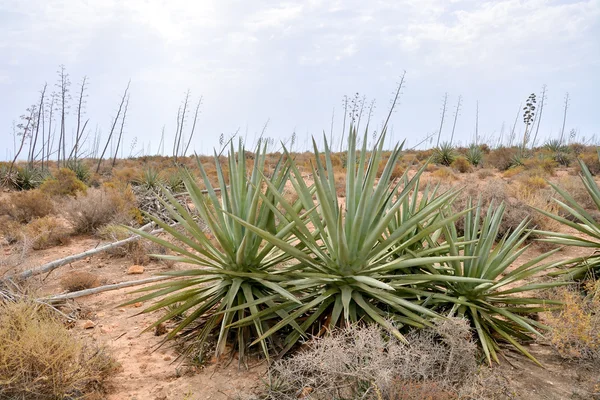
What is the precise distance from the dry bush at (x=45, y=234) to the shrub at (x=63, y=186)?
3637 mm

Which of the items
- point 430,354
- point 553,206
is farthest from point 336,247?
point 553,206

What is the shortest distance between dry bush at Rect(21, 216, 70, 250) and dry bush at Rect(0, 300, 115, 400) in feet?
18.5

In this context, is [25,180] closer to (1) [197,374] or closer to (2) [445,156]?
(1) [197,374]

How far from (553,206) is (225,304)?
27.0 ft

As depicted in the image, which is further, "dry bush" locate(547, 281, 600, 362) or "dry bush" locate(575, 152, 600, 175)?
"dry bush" locate(575, 152, 600, 175)

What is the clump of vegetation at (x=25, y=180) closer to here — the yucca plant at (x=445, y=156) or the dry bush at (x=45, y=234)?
the dry bush at (x=45, y=234)

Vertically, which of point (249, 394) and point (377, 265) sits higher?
point (377, 265)

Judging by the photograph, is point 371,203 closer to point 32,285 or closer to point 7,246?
point 32,285

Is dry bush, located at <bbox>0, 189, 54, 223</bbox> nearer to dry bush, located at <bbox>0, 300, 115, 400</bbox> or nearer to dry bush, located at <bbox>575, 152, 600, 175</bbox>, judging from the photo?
dry bush, located at <bbox>0, 300, 115, 400</bbox>

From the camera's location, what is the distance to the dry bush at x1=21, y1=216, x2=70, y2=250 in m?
8.80

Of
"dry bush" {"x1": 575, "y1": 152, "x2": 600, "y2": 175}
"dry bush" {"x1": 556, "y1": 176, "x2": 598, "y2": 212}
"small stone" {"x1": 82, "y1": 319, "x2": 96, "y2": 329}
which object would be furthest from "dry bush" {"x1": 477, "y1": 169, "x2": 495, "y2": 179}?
"small stone" {"x1": 82, "y1": 319, "x2": 96, "y2": 329}

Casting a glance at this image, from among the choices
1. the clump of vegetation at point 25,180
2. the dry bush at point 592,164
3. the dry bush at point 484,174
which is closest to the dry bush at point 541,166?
the dry bush at point 592,164

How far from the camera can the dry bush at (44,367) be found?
3326 millimetres

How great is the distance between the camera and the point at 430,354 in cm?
346
